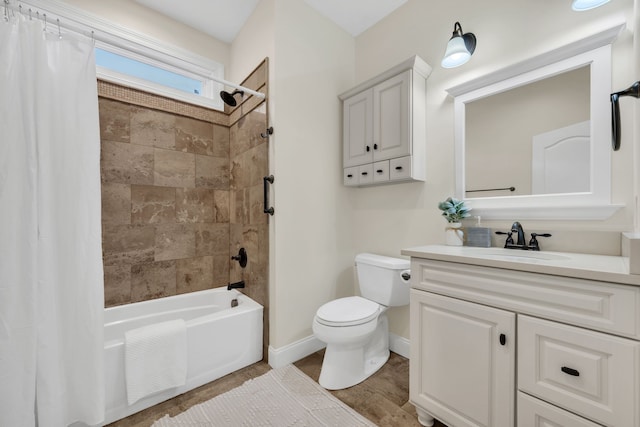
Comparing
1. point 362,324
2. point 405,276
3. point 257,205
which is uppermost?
point 257,205

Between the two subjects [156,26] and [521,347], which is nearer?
[521,347]

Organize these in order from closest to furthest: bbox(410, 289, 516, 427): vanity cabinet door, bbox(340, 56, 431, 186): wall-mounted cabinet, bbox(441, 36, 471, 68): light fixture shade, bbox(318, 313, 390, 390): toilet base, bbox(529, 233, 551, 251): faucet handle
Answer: bbox(410, 289, 516, 427): vanity cabinet door
bbox(529, 233, 551, 251): faucet handle
bbox(441, 36, 471, 68): light fixture shade
bbox(318, 313, 390, 390): toilet base
bbox(340, 56, 431, 186): wall-mounted cabinet

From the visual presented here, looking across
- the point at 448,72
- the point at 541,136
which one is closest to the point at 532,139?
the point at 541,136

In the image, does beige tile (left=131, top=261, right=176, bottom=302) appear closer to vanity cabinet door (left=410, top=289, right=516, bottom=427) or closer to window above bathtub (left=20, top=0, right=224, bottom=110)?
window above bathtub (left=20, top=0, right=224, bottom=110)

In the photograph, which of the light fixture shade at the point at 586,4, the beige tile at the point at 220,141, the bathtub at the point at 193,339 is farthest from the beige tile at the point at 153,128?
the light fixture shade at the point at 586,4

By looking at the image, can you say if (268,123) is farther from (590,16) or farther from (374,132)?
(590,16)

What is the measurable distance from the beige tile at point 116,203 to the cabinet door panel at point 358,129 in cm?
176

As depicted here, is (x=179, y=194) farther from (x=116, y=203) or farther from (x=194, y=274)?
(x=194, y=274)

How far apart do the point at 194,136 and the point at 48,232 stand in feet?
4.66

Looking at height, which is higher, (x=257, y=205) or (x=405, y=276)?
(x=257, y=205)

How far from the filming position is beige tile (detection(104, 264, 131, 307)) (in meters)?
1.93

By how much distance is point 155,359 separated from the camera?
4.79 ft

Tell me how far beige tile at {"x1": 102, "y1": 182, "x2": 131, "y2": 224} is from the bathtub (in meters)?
0.66

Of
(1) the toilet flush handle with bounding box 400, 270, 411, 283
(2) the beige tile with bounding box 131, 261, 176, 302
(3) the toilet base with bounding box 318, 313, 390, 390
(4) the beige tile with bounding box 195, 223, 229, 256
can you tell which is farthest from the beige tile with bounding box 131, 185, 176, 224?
(1) the toilet flush handle with bounding box 400, 270, 411, 283
